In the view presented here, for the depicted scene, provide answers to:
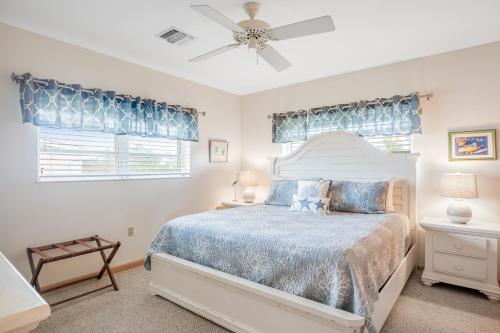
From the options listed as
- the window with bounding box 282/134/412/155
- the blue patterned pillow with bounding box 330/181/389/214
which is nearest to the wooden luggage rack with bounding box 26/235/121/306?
the blue patterned pillow with bounding box 330/181/389/214

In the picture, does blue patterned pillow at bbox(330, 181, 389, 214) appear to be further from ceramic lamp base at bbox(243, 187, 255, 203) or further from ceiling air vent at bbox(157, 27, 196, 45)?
ceiling air vent at bbox(157, 27, 196, 45)

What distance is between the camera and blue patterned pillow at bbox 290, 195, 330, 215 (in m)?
2.95

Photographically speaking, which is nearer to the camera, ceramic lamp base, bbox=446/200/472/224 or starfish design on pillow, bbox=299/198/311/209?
ceramic lamp base, bbox=446/200/472/224

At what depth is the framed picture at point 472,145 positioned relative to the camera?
2.82 m

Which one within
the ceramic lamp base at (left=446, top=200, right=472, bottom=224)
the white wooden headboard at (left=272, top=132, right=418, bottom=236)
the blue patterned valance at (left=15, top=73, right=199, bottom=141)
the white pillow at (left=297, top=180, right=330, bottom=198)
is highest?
the blue patterned valance at (left=15, top=73, right=199, bottom=141)

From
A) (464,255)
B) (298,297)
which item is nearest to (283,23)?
(298,297)

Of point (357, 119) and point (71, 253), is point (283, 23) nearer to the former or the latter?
point (357, 119)

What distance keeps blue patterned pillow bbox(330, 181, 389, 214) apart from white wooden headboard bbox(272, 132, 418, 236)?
307 mm

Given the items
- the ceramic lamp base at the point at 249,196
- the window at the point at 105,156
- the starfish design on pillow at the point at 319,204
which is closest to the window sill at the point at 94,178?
the window at the point at 105,156

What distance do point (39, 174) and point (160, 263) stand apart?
1431mm

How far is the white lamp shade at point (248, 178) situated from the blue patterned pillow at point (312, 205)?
4.34 feet

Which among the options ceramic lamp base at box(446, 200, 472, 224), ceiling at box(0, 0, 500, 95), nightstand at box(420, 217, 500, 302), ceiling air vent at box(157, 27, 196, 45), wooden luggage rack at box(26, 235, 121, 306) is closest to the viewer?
ceiling at box(0, 0, 500, 95)

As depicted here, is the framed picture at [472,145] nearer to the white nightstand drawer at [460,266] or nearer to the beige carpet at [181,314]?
the white nightstand drawer at [460,266]

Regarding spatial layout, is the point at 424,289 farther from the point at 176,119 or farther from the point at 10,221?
the point at 10,221
